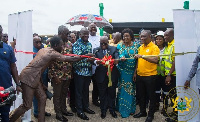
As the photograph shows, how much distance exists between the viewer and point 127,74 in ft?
16.7

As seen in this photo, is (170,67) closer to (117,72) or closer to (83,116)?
(117,72)

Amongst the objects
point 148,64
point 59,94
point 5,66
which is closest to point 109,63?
point 148,64

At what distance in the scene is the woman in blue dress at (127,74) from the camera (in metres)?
5.03

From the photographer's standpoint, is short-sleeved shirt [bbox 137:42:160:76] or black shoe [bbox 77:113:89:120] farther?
black shoe [bbox 77:113:89:120]

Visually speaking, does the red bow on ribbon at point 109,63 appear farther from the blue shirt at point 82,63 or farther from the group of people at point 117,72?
the blue shirt at point 82,63

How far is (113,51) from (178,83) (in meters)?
1.63

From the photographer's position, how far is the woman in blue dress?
5031 mm

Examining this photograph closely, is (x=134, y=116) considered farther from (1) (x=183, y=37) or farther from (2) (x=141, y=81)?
(1) (x=183, y=37)

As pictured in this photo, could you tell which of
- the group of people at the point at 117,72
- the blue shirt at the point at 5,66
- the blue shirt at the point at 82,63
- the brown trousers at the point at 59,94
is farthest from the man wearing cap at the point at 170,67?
the blue shirt at the point at 5,66

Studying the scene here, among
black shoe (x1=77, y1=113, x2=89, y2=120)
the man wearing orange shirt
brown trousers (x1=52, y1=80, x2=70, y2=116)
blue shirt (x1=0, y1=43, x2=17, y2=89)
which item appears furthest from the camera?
black shoe (x1=77, y1=113, x2=89, y2=120)

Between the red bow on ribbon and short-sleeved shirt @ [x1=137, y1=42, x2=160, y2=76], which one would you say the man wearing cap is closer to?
short-sleeved shirt @ [x1=137, y1=42, x2=160, y2=76]

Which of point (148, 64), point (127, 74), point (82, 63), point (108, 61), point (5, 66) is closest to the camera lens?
point (5, 66)

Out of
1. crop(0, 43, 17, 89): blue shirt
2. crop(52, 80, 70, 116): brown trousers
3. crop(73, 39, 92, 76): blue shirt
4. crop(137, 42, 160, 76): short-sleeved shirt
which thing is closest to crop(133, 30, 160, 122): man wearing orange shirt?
crop(137, 42, 160, 76): short-sleeved shirt

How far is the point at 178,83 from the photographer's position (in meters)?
4.16
